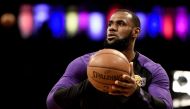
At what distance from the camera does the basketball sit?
11.3ft

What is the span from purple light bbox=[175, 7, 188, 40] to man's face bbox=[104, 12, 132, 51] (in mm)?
6923

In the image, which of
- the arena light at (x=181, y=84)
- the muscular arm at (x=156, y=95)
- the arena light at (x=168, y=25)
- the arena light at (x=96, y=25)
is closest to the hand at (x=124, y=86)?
the muscular arm at (x=156, y=95)

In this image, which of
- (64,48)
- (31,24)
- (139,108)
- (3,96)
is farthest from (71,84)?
(31,24)

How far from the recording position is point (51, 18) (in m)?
11.3

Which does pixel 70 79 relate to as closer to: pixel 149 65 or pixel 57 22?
pixel 149 65

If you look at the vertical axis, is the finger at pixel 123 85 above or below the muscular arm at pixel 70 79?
above

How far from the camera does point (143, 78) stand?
4145 millimetres

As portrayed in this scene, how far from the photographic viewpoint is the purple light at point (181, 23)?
11.1 m

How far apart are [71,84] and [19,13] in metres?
7.55

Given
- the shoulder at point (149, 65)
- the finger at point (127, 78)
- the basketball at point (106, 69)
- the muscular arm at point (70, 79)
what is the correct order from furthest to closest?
the shoulder at point (149, 65) < the muscular arm at point (70, 79) < the basketball at point (106, 69) < the finger at point (127, 78)

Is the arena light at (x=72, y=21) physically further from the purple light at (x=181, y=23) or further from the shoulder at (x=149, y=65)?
the shoulder at (x=149, y=65)

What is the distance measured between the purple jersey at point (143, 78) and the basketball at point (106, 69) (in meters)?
0.43

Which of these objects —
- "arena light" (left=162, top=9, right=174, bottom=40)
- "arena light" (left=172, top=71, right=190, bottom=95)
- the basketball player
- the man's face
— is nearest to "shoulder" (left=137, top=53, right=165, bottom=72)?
the basketball player

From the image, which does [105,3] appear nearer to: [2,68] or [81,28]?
[81,28]
